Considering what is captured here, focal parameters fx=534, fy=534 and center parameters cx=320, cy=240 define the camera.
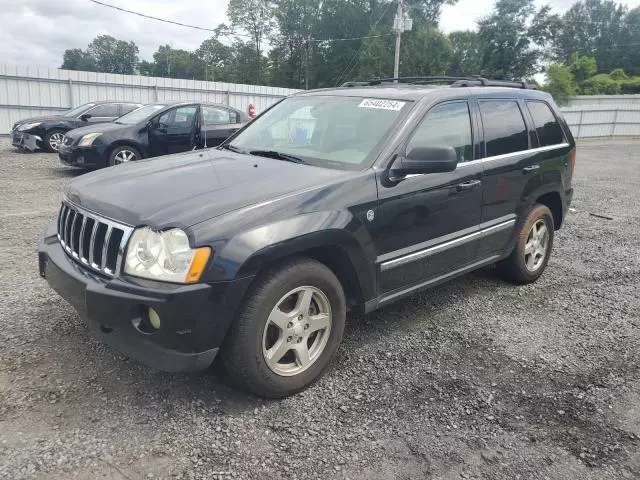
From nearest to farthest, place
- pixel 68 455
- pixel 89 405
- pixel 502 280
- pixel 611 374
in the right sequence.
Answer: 1. pixel 68 455
2. pixel 89 405
3. pixel 611 374
4. pixel 502 280

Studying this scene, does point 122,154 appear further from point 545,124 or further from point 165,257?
point 165,257

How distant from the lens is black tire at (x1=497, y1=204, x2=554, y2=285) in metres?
4.84

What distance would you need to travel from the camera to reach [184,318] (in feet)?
8.53

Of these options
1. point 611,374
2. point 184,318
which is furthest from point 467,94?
point 184,318

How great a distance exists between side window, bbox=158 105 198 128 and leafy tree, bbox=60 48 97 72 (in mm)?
76888

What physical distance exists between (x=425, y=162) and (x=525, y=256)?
2.18m

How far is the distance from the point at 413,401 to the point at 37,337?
8.24 ft

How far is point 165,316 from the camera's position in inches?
101

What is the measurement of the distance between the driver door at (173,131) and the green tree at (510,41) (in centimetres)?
4596

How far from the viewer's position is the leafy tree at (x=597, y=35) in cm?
6449

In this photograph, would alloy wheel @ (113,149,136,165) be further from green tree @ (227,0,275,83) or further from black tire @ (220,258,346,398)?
green tree @ (227,0,275,83)

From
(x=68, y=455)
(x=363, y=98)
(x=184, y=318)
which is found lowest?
(x=68, y=455)

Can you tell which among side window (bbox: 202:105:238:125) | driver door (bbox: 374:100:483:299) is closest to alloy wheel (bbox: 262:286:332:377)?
driver door (bbox: 374:100:483:299)

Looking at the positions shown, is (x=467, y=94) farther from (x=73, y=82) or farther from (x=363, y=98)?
(x=73, y=82)
